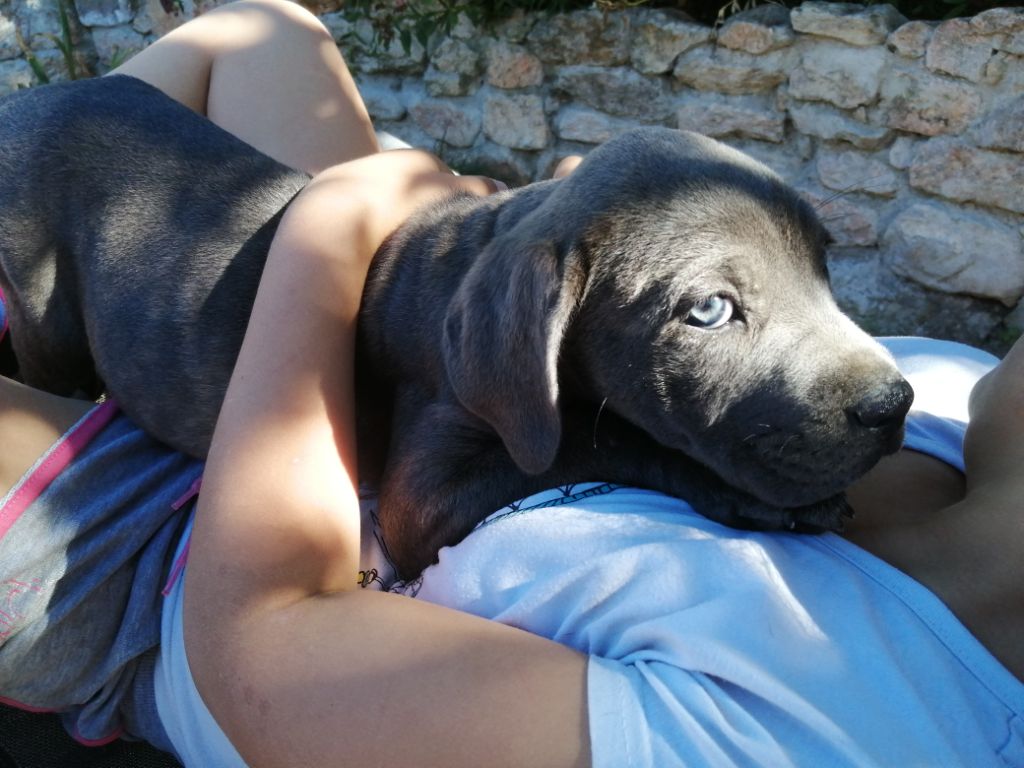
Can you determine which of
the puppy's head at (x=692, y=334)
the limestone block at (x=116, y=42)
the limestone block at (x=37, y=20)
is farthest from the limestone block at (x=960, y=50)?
the limestone block at (x=37, y=20)

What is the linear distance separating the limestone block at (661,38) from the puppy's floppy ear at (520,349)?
3.48 metres

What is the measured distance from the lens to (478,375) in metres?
2.11

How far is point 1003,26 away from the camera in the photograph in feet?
13.9

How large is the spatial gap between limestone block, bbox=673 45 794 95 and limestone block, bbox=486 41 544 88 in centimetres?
94

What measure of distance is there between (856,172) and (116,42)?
536cm

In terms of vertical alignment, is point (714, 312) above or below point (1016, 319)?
above

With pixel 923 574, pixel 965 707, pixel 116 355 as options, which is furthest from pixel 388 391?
pixel 965 707

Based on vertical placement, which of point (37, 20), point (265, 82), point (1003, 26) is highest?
point (1003, 26)

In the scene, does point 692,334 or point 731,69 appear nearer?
point 692,334

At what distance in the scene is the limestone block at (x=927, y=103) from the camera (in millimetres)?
4457

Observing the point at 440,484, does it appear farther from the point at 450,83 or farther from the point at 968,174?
the point at 450,83

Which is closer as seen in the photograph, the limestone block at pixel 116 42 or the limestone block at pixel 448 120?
the limestone block at pixel 448 120

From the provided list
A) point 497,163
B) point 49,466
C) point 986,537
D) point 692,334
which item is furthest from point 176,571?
point 497,163

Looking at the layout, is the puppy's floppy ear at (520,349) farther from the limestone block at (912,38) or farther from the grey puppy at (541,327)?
the limestone block at (912,38)
